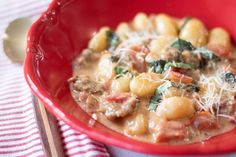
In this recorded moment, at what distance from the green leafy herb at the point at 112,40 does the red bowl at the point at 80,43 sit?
0.53 feet

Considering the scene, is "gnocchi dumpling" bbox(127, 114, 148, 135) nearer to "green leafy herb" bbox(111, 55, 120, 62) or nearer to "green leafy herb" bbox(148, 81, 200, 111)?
"green leafy herb" bbox(148, 81, 200, 111)

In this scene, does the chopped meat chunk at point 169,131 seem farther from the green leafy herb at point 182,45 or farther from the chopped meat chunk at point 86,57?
the chopped meat chunk at point 86,57

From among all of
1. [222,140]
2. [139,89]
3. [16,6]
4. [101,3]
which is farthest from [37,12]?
[222,140]

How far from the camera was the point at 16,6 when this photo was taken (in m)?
3.03

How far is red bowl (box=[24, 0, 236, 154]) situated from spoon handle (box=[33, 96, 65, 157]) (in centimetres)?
10

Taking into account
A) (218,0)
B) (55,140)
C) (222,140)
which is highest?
(218,0)

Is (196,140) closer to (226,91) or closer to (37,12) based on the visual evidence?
(226,91)

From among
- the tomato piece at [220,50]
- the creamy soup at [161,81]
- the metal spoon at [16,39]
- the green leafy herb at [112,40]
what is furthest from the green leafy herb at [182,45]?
the metal spoon at [16,39]

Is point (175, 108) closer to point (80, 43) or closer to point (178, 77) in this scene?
point (178, 77)

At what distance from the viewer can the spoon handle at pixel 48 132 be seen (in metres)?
1.92

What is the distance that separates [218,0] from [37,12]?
3.90ft

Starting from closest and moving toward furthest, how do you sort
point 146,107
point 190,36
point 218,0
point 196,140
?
point 196,140
point 146,107
point 190,36
point 218,0

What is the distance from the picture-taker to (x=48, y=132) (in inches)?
79.5

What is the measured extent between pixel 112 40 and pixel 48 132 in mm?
772
